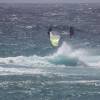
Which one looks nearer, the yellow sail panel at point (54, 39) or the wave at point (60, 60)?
the wave at point (60, 60)

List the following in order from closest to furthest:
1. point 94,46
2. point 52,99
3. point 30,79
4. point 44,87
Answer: point 52,99 < point 44,87 < point 30,79 < point 94,46

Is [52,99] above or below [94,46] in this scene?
above

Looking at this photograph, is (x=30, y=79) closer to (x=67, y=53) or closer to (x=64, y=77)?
(x=64, y=77)


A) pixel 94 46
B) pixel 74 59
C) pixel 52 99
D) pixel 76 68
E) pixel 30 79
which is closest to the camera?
pixel 52 99

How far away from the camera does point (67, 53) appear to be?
2411 inches

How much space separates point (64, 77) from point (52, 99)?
7180 mm

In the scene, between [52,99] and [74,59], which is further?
[74,59]

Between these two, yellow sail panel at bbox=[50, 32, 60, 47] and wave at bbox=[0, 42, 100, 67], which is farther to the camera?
yellow sail panel at bbox=[50, 32, 60, 47]

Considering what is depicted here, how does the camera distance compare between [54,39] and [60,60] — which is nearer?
[60,60]

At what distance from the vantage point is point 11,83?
4678 centimetres

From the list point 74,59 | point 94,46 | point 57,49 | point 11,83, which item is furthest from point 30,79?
point 94,46

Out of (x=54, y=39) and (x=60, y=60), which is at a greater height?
(x=60, y=60)

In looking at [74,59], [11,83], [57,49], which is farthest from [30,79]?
[57,49]

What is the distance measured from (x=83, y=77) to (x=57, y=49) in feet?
51.7
